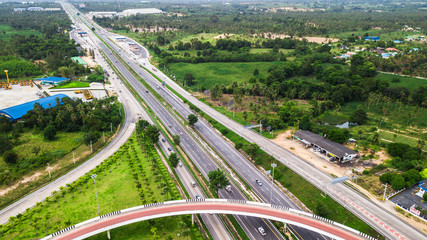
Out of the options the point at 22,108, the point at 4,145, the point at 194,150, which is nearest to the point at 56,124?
the point at 4,145

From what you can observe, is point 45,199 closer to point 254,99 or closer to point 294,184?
point 294,184

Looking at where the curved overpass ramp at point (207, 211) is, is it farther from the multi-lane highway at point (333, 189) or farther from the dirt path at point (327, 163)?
the dirt path at point (327, 163)

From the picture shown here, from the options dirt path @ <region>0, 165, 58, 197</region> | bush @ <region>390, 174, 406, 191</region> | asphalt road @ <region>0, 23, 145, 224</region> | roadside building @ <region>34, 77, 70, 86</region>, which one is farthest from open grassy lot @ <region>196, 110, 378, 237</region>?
roadside building @ <region>34, 77, 70, 86</region>

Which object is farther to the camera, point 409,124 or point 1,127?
point 409,124

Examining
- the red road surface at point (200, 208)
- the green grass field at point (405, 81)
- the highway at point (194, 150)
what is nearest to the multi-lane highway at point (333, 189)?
the highway at point (194, 150)

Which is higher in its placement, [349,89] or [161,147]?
[349,89]

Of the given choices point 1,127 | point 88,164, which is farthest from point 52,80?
point 88,164

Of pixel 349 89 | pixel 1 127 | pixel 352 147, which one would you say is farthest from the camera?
pixel 349 89

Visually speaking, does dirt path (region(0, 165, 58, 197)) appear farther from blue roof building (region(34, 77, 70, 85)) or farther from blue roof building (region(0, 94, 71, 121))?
blue roof building (region(34, 77, 70, 85))
